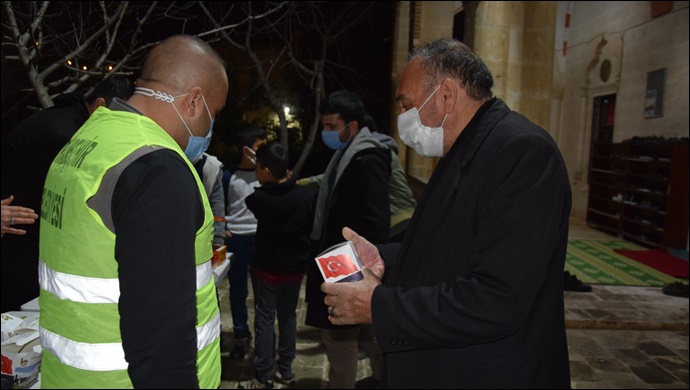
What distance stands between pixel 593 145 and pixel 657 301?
287 inches

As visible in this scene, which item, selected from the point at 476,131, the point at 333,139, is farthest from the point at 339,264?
the point at 333,139

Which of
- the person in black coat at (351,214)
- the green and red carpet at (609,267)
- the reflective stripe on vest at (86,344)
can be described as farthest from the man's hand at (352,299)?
the green and red carpet at (609,267)

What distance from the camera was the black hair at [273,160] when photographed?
12.5 feet

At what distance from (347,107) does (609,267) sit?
23.3ft

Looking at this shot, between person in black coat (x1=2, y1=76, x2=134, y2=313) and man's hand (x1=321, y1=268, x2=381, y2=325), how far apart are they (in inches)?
82.5

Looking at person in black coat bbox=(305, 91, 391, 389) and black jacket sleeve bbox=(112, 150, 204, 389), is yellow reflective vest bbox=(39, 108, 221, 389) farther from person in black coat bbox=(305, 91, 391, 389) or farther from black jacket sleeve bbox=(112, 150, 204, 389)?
person in black coat bbox=(305, 91, 391, 389)

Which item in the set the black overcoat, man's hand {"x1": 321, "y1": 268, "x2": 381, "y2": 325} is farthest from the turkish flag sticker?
the black overcoat

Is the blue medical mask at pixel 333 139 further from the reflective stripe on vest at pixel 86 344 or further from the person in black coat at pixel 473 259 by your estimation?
the reflective stripe on vest at pixel 86 344

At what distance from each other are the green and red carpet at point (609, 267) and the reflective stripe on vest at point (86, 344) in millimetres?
7743

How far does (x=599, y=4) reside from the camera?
13.6m

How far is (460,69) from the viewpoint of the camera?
168 cm

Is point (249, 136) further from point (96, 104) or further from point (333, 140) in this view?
point (96, 104)

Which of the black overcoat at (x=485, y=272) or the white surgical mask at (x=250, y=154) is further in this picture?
the white surgical mask at (x=250, y=154)

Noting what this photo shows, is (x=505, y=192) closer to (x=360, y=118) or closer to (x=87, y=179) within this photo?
(x=87, y=179)
